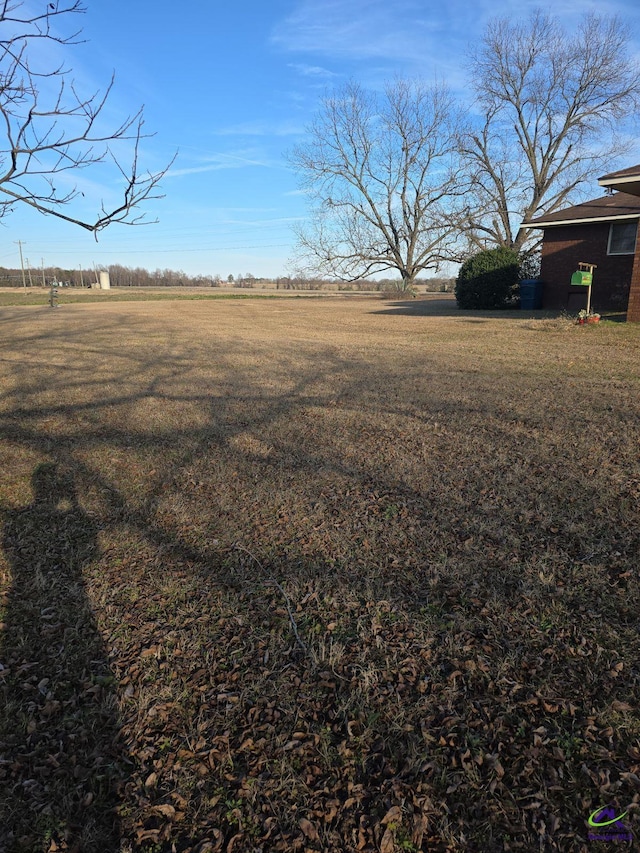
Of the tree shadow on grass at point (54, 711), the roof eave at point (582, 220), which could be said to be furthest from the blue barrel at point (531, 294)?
the tree shadow on grass at point (54, 711)

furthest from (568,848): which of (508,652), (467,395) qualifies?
(467,395)

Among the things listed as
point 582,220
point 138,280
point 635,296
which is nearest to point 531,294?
point 582,220

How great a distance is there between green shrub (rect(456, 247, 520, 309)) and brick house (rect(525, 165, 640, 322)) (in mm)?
2036

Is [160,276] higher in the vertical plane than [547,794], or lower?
higher

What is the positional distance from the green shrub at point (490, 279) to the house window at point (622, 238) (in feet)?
15.6

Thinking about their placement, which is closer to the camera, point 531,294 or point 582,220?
point 582,220

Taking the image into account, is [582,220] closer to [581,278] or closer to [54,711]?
[581,278]

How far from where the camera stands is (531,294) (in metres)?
22.3

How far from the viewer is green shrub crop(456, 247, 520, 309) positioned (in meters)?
24.0

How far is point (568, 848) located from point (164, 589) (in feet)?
6.94

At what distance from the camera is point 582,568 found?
291 centimetres

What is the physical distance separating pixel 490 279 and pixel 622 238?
590 centimetres

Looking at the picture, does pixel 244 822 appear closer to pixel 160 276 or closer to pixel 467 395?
pixel 467 395
